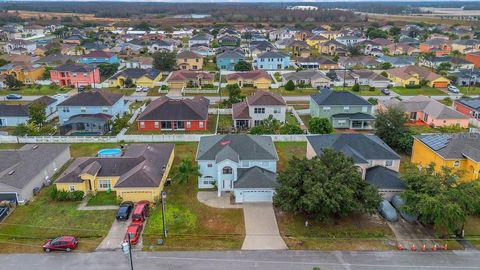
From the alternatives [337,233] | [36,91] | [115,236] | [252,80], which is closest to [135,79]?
[36,91]

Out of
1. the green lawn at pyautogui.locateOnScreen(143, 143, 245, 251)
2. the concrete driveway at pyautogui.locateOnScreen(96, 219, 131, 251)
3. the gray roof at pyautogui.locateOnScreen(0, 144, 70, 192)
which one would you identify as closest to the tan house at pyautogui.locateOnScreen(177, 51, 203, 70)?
the gray roof at pyautogui.locateOnScreen(0, 144, 70, 192)

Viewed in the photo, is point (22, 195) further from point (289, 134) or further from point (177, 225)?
point (289, 134)

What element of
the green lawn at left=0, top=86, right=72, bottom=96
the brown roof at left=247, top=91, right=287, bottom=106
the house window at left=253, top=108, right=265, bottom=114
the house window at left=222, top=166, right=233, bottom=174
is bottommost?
the green lawn at left=0, top=86, right=72, bottom=96

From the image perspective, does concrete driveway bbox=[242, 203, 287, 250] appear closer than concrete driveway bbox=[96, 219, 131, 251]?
No

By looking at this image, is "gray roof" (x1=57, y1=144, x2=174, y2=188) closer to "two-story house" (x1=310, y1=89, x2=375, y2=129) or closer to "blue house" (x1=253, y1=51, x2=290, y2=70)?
"two-story house" (x1=310, y1=89, x2=375, y2=129)

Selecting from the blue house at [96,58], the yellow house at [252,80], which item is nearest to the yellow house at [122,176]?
the yellow house at [252,80]

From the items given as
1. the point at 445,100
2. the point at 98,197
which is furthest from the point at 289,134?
the point at 445,100

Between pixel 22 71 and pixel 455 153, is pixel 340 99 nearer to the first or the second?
pixel 455 153

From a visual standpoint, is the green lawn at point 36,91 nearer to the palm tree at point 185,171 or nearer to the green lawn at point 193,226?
the palm tree at point 185,171
